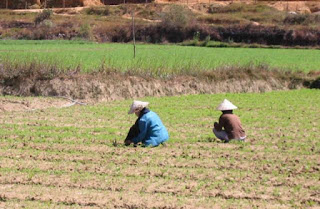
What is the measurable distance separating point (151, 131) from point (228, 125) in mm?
1642

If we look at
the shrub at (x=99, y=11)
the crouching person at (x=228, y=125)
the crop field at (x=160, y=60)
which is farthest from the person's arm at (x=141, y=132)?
the shrub at (x=99, y=11)

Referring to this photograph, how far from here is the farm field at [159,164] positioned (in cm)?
915

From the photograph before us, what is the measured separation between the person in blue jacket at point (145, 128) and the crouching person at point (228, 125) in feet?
3.76

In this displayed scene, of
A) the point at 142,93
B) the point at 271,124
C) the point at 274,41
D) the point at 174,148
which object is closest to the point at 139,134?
the point at 174,148

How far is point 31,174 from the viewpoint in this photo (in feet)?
34.6

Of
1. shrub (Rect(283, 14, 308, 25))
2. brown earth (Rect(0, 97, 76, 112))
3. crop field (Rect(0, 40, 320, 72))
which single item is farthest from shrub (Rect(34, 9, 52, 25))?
brown earth (Rect(0, 97, 76, 112))

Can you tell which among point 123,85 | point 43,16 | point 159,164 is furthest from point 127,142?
point 43,16

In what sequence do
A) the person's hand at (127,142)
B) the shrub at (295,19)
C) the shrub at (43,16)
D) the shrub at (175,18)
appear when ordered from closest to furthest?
the person's hand at (127,142)
the shrub at (175,18)
the shrub at (295,19)
the shrub at (43,16)

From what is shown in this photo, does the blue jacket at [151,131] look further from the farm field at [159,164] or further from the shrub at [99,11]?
the shrub at [99,11]

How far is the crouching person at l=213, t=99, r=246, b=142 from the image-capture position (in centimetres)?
1287

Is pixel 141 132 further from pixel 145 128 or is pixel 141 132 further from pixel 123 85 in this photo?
pixel 123 85

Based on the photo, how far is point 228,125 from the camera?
13.0m

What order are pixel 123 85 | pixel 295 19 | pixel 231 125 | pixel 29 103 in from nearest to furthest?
pixel 231 125
pixel 29 103
pixel 123 85
pixel 295 19

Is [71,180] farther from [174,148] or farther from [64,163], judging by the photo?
[174,148]
